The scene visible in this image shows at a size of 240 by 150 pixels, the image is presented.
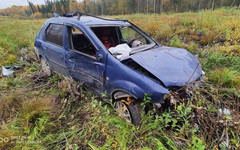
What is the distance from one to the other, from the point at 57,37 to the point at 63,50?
0.47 m

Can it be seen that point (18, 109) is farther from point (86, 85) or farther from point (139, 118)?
point (139, 118)

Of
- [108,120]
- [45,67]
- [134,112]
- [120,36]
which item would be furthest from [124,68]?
[45,67]

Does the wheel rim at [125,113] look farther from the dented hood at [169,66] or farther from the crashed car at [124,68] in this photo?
the dented hood at [169,66]

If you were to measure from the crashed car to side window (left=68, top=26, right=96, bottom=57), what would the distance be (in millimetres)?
21

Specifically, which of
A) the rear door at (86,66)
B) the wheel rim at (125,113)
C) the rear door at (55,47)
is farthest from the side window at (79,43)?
the wheel rim at (125,113)

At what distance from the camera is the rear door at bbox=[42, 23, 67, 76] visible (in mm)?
Result: 2709

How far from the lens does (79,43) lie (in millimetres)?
3221

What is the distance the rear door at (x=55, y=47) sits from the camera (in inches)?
107

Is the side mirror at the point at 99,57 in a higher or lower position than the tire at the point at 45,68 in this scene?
higher

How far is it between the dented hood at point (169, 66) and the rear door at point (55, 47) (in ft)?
5.60

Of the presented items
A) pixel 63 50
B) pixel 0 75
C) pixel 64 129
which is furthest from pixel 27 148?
pixel 0 75

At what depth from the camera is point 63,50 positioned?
2.61 m

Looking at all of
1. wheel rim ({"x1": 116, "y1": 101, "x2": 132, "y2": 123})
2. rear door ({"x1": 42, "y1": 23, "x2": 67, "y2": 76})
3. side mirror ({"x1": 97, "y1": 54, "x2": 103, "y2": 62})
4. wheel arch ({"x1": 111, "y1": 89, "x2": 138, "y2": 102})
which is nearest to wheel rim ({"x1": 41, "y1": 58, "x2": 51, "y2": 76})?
rear door ({"x1": 42, "y1": 23, "x2": 67, "y2": 76})

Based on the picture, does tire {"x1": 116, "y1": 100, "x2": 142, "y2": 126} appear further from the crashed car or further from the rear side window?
the rear side window
